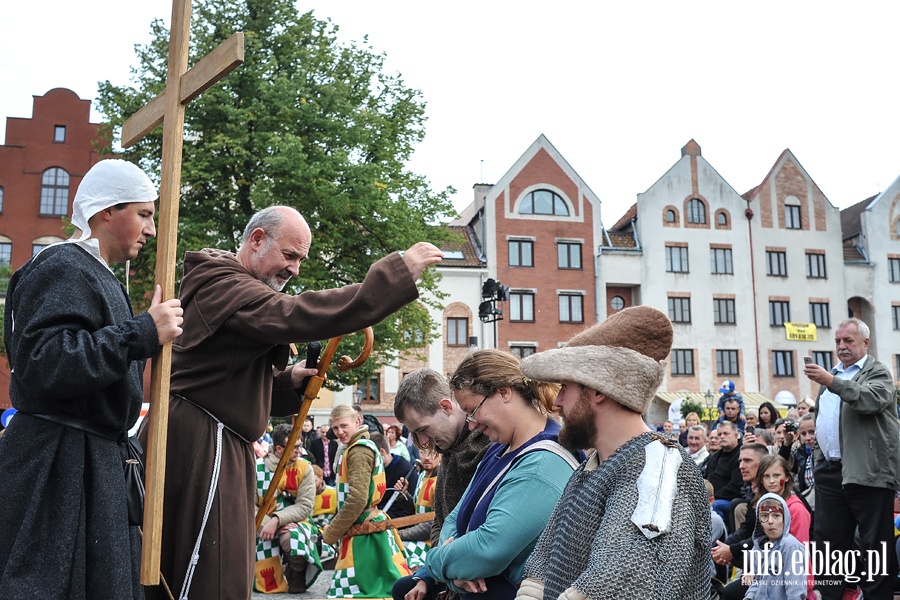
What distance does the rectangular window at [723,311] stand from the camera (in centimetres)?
4006

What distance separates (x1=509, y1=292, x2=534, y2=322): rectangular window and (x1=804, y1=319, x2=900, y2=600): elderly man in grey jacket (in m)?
31.0

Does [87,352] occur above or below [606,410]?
above

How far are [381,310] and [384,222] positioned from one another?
19.5m

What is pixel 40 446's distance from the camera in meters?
2.79

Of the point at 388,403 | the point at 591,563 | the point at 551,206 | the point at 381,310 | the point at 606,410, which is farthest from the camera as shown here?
the point at 551,206

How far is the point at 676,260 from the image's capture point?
3997 cm

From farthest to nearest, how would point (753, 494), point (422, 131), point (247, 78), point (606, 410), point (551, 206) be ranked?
1. point (551, 206)
2. point (422, 131)
3. point (247, 78)
4. point (753, 494)
5. point (606, 410)

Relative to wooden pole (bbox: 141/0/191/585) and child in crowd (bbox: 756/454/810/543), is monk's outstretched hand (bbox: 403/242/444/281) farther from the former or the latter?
child in crowd (bbox: 756/454/810/543)

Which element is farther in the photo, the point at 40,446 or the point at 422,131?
the point at 422,131

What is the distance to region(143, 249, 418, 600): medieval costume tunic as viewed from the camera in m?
3.12

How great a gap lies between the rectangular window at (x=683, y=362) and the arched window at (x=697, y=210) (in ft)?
19.9

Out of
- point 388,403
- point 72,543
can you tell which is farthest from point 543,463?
point 388,403

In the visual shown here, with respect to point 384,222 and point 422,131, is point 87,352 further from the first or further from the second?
point 422,131

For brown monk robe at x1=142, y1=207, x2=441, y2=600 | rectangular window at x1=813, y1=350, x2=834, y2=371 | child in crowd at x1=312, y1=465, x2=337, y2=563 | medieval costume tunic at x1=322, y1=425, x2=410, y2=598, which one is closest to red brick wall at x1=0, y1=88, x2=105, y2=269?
child in crowd at x1=312, y1=465, x2=337, y2=563
